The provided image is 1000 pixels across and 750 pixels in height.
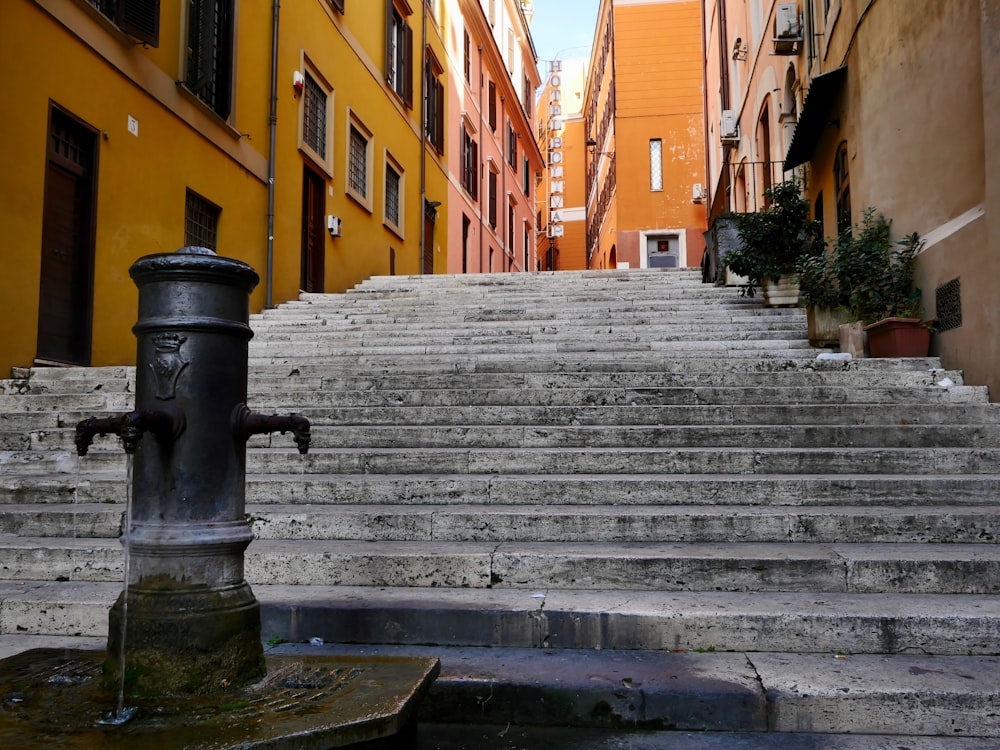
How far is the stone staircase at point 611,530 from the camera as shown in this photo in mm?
3047

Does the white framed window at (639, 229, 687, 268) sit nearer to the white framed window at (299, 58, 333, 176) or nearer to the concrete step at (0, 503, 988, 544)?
the white framed window at (299, 58, 333, 176)

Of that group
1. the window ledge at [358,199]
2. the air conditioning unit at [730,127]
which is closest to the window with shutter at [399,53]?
the window ledge at [358,199]

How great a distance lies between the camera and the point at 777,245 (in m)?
9.94

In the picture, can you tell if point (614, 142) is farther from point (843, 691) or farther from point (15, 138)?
point (843, 691)

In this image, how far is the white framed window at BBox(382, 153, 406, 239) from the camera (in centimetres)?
1734

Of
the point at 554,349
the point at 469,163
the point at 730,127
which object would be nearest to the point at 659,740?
the point at 554,349

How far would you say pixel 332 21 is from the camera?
14289 millimetres

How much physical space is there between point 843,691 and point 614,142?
1144 inches

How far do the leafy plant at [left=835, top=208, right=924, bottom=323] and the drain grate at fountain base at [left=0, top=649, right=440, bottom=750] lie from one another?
19.8 ft

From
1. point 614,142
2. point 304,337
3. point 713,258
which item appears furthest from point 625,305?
point 614,142

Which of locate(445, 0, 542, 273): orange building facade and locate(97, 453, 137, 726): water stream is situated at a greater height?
locate(445, 0, 542, 273): orange building facade

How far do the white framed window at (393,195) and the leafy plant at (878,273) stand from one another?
10.8 meters

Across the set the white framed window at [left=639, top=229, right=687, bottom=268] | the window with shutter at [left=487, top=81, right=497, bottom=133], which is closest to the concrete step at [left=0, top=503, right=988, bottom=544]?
the window with shutter at [left=487, top=81, right=497, bottom=133]

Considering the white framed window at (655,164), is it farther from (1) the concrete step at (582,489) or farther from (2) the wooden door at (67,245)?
(1) the concrete step at (582,489)
